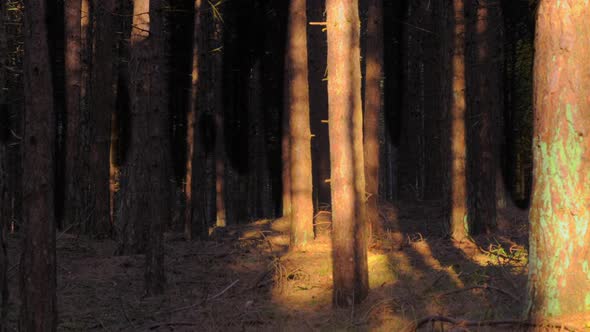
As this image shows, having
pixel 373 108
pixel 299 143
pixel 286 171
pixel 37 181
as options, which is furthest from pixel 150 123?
pixel 286 171

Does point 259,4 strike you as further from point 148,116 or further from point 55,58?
point 148,116

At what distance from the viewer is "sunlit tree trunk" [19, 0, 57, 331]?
910cm

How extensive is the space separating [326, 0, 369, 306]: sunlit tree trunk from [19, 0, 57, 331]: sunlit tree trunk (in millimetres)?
4313

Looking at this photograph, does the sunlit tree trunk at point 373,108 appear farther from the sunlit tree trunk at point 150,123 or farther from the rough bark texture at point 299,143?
the sunlit tree trunk at point 150,123

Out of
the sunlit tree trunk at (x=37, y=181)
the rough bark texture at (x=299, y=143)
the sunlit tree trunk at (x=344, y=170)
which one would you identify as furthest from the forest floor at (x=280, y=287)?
the sunlit tree trunk at (x=37, y=181)

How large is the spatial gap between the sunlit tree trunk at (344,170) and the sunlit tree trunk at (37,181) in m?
4.31

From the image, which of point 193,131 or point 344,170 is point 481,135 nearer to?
point 193,131

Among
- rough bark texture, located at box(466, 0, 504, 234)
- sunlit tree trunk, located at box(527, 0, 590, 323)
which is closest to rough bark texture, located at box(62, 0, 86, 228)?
rough bark texture, located at box(466, 0, 504, 234)

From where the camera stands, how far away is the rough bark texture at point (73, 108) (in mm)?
18812

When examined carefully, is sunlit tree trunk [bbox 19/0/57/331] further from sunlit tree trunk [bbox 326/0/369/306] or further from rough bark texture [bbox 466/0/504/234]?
rough bark texture [bbox 466/0/504/234]

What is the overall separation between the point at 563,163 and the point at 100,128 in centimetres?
1400

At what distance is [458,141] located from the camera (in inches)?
632

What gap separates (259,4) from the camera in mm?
27641

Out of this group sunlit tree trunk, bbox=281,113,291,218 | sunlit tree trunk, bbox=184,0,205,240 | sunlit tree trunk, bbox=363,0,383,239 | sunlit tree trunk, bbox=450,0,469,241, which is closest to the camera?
sunlit tree trunk, bbox=363,0,383,239
